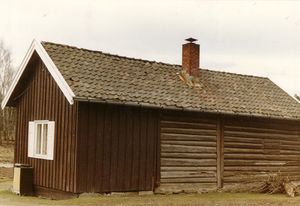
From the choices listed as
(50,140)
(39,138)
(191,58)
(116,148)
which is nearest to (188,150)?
(116,148)

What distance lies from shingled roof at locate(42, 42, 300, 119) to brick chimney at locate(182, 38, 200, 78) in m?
0.40

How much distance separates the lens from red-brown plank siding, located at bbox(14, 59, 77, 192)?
55.9 feet

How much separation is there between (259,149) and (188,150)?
3824 mm

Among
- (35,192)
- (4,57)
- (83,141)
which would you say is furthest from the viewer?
(4,57)

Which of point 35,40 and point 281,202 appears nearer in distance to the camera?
point 281,202

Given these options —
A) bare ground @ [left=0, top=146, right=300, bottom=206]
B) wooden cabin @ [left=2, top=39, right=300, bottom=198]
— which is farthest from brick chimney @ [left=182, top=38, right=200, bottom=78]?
bare ground @ [left=0, top=146, right=300, bottom=206]

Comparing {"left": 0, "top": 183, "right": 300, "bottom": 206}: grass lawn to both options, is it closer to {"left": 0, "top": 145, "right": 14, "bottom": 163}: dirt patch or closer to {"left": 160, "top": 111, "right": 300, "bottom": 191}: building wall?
{"left": 160, "top": 111, "right": 300, "bottom": 191}: building wall

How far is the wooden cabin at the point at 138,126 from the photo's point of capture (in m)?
17.1

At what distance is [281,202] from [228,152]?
4.18 meters

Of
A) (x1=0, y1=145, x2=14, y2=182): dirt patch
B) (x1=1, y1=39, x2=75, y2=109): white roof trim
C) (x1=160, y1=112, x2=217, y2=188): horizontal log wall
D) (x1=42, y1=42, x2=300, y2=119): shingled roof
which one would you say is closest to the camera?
(x1=1, y1=39, x2=75, y2=109): white roof trim

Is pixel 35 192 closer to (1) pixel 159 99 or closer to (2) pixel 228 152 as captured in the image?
(1) pixel 159 99

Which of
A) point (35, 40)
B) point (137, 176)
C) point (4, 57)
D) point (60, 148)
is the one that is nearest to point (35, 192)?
point (60, 148)

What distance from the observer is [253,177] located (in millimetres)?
21516

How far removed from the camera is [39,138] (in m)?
19.4
